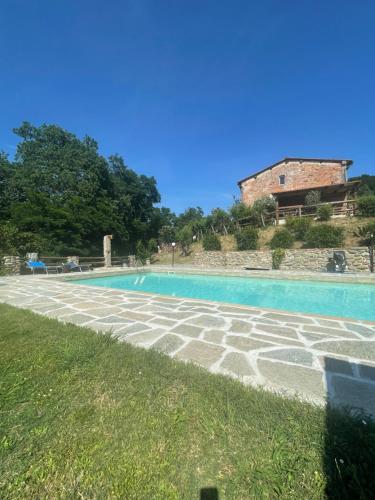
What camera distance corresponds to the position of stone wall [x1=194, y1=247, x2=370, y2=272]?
11.6 m

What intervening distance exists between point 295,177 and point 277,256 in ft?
42.2

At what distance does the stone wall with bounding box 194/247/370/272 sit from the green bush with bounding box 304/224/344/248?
686 millimetres

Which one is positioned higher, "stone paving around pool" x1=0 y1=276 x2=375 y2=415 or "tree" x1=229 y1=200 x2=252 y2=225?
"tree" x1=229 y1=200 x2=252 y2=225

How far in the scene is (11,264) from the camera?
469 inches

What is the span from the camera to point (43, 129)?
2283 cm

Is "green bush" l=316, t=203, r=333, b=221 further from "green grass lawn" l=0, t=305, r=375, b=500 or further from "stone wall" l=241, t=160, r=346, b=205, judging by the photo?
"green grass lawn" l=0, t=305, r=375, b=500

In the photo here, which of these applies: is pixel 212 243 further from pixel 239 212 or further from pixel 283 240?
pixel 283 240

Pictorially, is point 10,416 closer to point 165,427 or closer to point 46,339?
point 165,427

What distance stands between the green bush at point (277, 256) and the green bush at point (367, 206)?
18.2ft

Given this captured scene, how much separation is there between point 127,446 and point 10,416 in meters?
0.95

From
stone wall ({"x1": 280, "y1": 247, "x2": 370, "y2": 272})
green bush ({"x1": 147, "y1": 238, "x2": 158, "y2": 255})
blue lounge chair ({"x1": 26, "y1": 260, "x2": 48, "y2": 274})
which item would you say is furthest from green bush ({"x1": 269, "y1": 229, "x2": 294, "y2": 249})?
blue lounge chair ({"x1": 26, "y1": 260, "x2": 48, "y2": 274})

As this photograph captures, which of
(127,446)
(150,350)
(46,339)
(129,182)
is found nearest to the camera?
(127,446)

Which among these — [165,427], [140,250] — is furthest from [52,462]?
[140,250]

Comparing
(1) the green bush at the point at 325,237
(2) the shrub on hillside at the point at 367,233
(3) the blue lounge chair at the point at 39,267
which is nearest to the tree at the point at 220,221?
(1) the green bush at the point at 325,237
